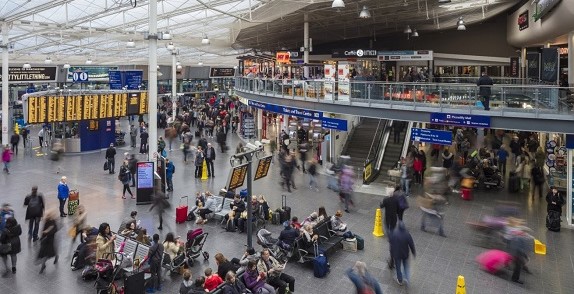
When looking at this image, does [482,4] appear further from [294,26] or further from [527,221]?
[527,221]

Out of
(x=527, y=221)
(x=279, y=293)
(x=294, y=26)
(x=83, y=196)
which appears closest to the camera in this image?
(x=279, y=293)

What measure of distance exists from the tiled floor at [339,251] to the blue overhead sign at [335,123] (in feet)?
8.49

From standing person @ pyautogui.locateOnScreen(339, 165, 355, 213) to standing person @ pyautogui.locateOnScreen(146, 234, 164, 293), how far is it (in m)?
7.78

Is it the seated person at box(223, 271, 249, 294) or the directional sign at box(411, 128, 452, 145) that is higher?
the directional sign at box(411, 128, 452, 145)

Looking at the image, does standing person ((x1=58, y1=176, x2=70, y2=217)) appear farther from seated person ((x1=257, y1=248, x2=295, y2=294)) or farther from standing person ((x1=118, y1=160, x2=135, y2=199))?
seated person ((x1=257, y1=248, x2=295, y2=294))

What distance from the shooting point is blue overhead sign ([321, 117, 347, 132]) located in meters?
20.9

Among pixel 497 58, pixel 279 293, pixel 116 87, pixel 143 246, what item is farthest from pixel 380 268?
pixel 497 58

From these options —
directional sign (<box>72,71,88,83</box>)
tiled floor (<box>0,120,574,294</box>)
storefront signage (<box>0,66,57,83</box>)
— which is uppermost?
storefront signage (<box>0,66,57,83</box>)

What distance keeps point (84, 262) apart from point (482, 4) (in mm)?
27293

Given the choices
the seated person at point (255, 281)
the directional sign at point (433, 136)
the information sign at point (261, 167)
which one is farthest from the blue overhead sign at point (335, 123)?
the seated person at point (255, 281)

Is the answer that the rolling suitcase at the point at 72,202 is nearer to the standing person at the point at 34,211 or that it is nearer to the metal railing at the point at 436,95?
the standing person at the point at 34,211

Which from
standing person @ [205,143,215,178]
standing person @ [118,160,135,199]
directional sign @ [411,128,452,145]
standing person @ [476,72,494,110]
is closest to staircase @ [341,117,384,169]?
directional sign @ [411,128,452,145]

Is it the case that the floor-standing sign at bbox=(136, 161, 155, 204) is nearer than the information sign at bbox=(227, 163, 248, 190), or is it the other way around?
the information sign at bbox=(227, 163, 248, 190)

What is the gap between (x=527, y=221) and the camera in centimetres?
1591
